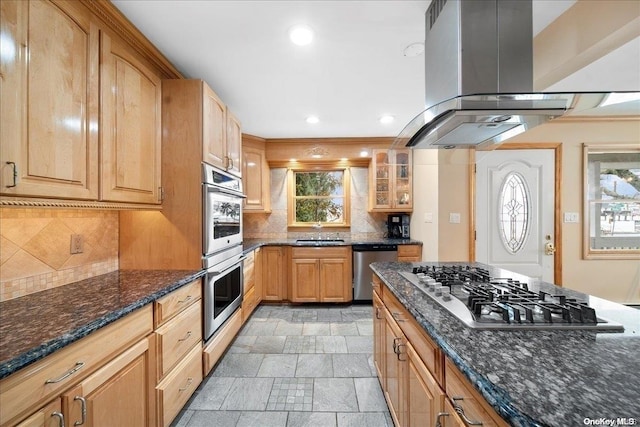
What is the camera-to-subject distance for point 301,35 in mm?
1702

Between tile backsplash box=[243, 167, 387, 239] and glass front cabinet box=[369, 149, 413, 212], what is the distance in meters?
0.33

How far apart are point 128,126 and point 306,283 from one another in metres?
2.71

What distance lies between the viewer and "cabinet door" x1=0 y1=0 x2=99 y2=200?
1004mm

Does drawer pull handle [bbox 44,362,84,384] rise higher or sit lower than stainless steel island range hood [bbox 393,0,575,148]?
lower

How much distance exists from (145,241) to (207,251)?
1.48ft

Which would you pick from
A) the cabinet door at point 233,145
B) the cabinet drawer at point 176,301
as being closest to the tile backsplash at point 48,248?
the cabinet drawer at point 176,301

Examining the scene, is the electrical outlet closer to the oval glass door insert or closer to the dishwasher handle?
the dishwasher handle

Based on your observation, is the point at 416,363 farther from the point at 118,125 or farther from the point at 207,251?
the point at 118,125

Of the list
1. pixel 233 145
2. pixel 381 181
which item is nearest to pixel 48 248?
pixel 233 145

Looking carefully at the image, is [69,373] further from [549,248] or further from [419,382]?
[549,248]

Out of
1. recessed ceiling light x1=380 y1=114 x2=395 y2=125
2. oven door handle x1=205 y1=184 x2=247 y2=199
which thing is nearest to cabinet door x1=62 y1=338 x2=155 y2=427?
oven door handle x1=205 y1=184 x2=247 y2=199

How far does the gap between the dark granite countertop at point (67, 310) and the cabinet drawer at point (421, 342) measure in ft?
4.02

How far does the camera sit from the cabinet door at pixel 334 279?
3711 mm

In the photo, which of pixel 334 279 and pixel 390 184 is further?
pixel 390 184
